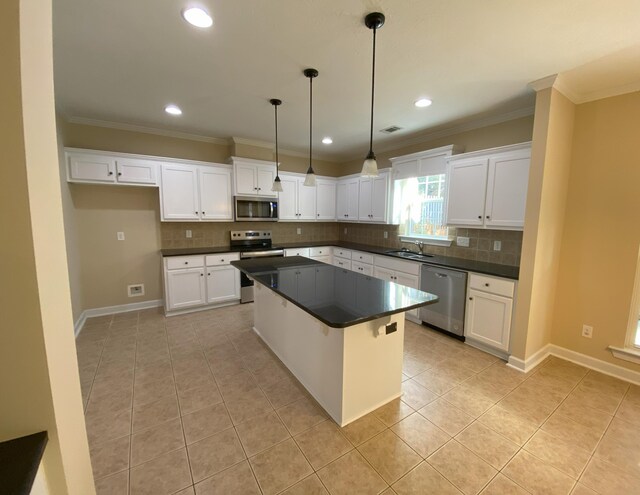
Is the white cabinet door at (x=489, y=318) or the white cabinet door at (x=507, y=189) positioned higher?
the white cabinet door at (x=507, y=189)

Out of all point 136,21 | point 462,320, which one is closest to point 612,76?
point 462,320

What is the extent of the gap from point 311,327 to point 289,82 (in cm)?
218

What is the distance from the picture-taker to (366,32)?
176cm

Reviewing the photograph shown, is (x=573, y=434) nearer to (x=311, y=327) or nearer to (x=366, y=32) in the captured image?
(x=311, y=327)

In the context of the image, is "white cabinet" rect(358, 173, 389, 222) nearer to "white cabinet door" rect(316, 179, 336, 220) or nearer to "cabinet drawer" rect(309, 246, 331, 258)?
"white cabinet door" rect(316, 179, 336, 220)

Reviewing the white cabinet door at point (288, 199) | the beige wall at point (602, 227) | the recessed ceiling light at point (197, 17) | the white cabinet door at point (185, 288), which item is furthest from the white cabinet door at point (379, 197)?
the recessed ceiling light at point (197, 17)

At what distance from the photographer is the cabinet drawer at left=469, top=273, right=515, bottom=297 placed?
2.67m

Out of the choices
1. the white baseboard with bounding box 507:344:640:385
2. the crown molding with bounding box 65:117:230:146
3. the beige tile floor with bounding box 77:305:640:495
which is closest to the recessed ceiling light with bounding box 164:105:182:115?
the crown molding with bounding box 65:117:230:146

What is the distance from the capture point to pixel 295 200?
4.98 metres

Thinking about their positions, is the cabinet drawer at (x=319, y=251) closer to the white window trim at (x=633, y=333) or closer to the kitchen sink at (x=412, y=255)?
the kitchen sink at (x=412, y=255)

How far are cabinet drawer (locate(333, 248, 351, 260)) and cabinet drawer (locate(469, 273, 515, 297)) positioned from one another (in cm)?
218

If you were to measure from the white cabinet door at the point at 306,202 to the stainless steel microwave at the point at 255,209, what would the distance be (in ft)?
1.87

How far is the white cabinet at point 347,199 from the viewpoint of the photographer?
5023mm

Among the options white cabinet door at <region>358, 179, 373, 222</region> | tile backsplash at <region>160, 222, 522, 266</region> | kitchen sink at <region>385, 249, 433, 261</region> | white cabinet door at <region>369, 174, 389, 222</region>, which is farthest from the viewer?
white cabinet door at <region>358, 179, 373, 222</region>
